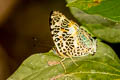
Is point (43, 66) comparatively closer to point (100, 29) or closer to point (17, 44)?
point (100, 29)

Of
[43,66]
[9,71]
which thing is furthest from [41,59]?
[9,71]

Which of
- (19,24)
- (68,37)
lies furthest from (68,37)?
(19,24)

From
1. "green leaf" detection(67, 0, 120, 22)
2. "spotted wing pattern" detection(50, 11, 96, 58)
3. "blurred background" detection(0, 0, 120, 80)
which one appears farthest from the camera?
"blurred background" detection(0, 0, 120, 80)

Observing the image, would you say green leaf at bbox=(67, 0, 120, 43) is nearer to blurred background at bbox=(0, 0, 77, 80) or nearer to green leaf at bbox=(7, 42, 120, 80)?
green leaf at bbox=(7, 42, 120, 80)

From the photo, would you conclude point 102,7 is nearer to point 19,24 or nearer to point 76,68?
point 76,68

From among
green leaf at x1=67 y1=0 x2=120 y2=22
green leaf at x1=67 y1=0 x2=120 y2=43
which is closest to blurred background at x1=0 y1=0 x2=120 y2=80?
green leaf at x1=67 y1=0 x2=120 y2=43

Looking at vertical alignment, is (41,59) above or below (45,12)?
above
